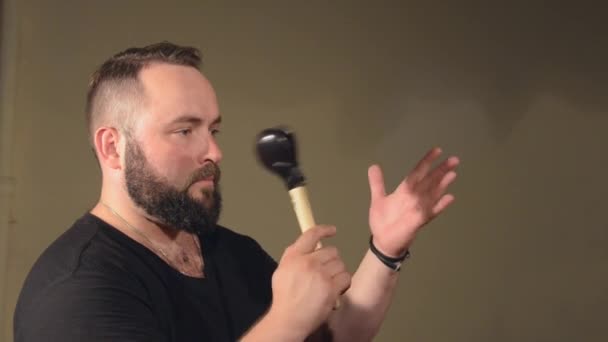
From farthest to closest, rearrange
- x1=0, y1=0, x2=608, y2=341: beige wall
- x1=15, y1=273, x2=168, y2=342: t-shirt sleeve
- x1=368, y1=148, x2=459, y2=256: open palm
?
x1=0, y1=0, x2=608, y2=341: beige wall → x1=368, y1=148, x2=459, y2=256: open palm → x1=15, y1=273, x2=168, y2=342: t-shirt sleeve

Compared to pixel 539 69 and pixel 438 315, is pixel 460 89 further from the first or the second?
pixel 438 315

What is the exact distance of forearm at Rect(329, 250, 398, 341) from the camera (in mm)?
1049

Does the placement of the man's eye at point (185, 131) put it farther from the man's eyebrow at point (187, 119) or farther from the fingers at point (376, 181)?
the fingers at point (376, 181)

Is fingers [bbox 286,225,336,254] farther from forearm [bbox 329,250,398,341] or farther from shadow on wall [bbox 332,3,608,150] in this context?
shadow on wall [bbox 332,3,608,150]

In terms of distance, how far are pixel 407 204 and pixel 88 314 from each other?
51cm

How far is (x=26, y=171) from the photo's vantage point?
1.55 meters

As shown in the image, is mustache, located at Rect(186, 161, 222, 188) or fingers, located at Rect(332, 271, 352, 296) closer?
fingers, located at Rect(332, 271, 352, 296)

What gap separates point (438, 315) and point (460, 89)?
2.24ft

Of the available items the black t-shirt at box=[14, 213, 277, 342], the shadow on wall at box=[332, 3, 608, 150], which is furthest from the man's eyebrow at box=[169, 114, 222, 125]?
the shadow on wall at box=[332, 3, 608, 150]

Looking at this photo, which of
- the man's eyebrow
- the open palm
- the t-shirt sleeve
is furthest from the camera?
the open palm

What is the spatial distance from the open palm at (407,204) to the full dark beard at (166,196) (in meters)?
0.27

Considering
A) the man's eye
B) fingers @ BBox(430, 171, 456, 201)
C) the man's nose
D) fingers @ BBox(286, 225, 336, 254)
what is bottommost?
fingers @ BBox(286, 225, 336, 254)

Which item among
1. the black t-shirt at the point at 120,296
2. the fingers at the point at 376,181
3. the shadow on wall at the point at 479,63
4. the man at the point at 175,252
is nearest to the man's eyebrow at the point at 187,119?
the man at the point at 175,252

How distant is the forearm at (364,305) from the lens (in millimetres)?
1049
